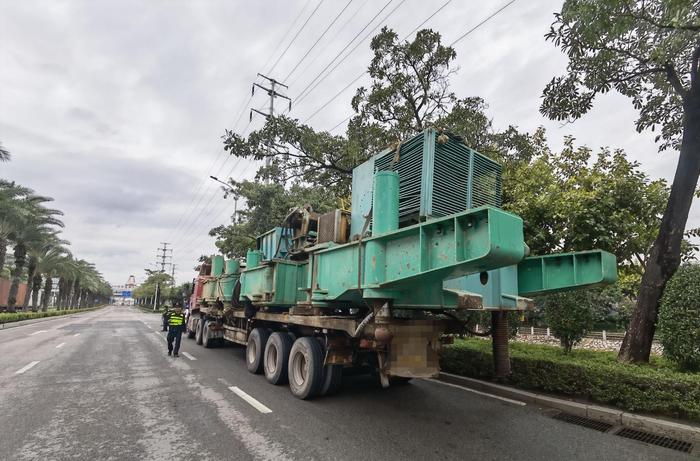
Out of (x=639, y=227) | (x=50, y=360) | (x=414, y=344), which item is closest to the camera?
(x=414, y=344)

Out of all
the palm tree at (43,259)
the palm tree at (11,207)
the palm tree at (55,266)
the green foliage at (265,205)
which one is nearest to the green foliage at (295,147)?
the green foliage at (265,205)

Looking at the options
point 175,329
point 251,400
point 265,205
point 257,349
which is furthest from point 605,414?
point 265,205

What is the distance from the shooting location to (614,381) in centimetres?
568

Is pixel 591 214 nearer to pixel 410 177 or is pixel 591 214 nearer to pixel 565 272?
pixel 565 272

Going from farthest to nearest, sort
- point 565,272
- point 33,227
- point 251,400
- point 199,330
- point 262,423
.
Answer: point 33,227 < point 199,330 < point 251,400 < point 565,272 < point 262,423

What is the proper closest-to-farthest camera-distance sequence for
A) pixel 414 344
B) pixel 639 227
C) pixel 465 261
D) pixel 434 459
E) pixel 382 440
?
pixel 465 261 → pixel 434 459 → pixel 382 440 → pixel 414 344 → pixel 639 227

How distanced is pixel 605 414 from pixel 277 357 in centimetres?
513

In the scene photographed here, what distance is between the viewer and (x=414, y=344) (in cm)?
519

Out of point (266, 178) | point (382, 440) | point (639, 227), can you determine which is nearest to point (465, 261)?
point (382, 440)

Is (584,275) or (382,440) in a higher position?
(584,275)

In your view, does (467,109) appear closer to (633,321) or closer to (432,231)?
(633,321)

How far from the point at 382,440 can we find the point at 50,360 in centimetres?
939

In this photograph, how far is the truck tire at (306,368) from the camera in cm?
608

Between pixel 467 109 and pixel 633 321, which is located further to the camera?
pixel 467 109
